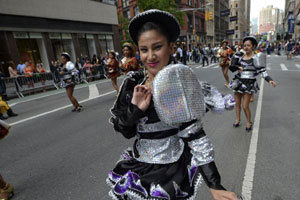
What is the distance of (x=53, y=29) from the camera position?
1845cm

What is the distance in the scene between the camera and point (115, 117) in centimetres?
148

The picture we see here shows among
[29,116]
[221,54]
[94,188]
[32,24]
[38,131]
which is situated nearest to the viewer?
[94,188]

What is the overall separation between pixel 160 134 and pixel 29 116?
696 centimetres

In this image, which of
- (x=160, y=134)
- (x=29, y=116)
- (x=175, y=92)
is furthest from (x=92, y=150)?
(x=29, y=116)

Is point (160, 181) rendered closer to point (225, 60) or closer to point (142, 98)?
point (142, 98)

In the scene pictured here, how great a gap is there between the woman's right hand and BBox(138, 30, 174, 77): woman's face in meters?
0.20

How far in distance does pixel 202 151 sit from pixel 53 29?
68.2 ft

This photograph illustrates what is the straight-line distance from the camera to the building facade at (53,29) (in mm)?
15242

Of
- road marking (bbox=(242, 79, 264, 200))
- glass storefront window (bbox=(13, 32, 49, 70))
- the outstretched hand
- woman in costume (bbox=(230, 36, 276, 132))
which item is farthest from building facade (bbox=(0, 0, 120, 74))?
the outstretched hand

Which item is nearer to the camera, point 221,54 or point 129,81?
point 129,81

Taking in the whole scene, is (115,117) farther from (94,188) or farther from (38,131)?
(38,131)

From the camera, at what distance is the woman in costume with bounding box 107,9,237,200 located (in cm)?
116

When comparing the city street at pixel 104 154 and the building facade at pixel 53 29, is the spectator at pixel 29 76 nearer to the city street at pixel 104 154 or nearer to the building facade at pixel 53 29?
the building facade at pixel 53 29

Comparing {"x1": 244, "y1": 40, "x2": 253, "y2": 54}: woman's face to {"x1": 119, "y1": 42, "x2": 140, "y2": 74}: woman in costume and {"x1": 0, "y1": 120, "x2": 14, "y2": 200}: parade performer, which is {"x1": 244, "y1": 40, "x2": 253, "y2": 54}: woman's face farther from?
{"x1": 0, "y1": 120, "x2": 14, "y2": 200}: parade performer
